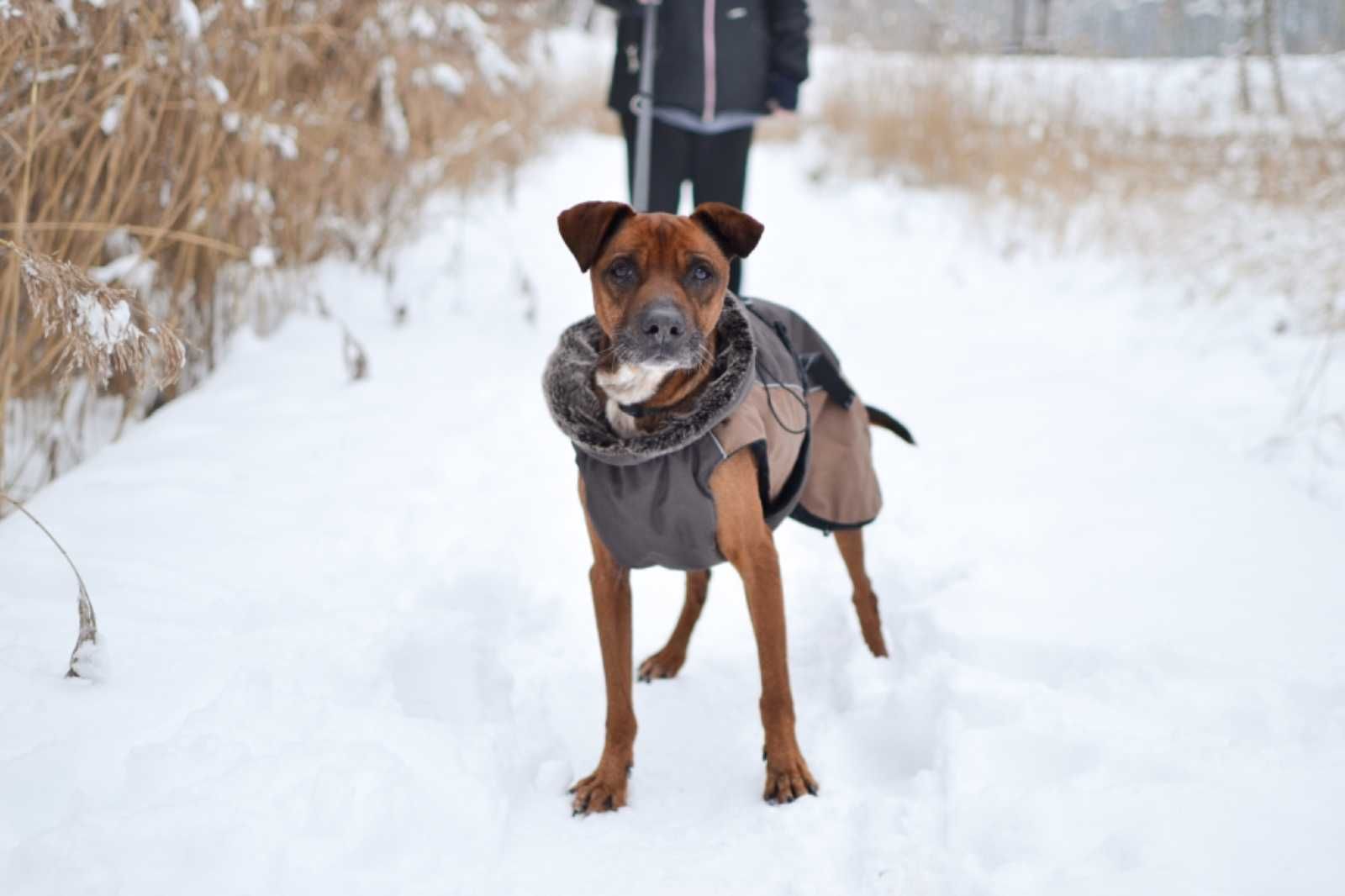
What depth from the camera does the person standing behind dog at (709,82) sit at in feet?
12.9

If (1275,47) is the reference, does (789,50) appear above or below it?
below

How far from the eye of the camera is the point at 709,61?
3.91 m

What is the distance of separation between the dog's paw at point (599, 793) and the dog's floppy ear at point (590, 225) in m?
Answer: 1.17

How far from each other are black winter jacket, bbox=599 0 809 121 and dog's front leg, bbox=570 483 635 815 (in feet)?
7.63

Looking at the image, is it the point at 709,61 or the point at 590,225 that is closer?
the point at 590,225

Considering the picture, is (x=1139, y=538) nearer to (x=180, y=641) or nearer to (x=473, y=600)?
(x=473, y=600)

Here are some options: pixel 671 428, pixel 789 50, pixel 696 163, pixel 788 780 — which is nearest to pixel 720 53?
pixel 789 50

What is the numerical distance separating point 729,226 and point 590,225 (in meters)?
0.33

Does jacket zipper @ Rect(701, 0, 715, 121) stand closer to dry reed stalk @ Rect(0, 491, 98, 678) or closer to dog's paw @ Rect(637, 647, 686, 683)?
dog's paw @ Rect(637, 647, 686, 683)

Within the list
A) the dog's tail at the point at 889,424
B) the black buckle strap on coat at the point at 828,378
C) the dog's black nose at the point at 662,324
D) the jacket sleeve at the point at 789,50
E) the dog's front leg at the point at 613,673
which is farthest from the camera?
the jacket sleeve at the point at 789,50

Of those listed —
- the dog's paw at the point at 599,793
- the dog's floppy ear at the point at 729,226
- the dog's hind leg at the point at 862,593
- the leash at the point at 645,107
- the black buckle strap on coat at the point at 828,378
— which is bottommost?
the dog's paw at the point at 599,793

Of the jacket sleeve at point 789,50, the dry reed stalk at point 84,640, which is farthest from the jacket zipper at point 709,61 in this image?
the dry reed stalk at point 84,640

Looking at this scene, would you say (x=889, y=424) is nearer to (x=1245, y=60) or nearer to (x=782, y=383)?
(x=782, y=383)

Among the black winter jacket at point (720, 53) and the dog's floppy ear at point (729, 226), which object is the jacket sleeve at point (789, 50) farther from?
the dog's floppy ear at point (729, 226)
